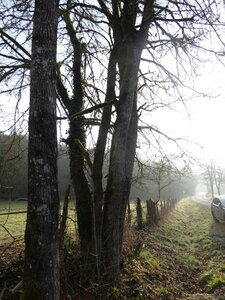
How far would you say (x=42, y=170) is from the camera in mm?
2947

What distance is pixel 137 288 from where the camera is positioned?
5.29 m

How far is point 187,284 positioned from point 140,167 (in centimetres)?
396

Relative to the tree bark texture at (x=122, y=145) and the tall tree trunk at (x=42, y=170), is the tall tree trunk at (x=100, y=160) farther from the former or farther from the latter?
the tall tree trunk at (x=42, y=170)

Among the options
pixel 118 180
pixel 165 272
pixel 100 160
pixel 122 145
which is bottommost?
pixel 165 272

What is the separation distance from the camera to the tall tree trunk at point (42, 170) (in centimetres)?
288

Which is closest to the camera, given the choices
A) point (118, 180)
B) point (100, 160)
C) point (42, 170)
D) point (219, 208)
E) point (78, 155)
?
point (42, 170)

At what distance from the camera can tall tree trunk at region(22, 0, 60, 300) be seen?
288 centimetres

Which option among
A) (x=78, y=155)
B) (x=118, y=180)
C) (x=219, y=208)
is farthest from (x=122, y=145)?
(x=219, y=208)

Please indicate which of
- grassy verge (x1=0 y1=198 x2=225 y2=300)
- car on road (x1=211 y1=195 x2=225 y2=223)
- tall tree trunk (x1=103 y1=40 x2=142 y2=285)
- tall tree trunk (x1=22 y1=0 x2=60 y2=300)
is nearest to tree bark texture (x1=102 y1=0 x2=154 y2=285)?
tall tree trunk (x1=103 y1=40 x2=142 y2=285)

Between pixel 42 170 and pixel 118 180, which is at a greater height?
pixel 42 170

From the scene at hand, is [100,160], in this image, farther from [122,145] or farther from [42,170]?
[42,170]

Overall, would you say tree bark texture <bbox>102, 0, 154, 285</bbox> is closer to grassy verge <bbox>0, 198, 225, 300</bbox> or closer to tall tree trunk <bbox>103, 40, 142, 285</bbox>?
tall tree trunk <bbox>103, 40, 142, 285</bbox>

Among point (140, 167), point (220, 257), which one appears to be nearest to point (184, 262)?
point (220, 257)

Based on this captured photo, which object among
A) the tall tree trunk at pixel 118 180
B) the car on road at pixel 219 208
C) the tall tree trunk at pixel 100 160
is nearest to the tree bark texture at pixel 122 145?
the tall tree trunk at pixel 118 180
